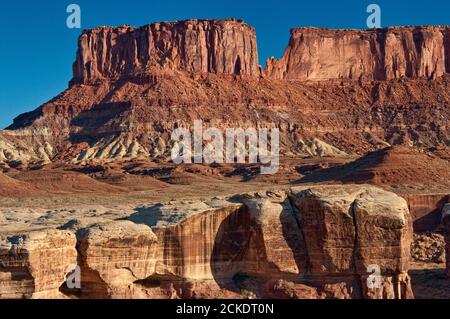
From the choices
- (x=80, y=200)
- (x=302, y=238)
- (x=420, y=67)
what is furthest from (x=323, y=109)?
(x=302, y=238)

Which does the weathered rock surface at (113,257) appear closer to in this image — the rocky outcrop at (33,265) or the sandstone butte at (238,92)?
the rocky outcrop at (33,265)

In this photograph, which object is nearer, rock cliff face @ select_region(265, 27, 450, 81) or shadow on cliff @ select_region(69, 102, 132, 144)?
shadow on cliff @ select_region(69, 102, 132, 144)

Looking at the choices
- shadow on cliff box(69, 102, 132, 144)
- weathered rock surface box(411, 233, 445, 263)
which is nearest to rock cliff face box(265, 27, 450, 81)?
shadow on cliff box(69, 102, 132, 144)

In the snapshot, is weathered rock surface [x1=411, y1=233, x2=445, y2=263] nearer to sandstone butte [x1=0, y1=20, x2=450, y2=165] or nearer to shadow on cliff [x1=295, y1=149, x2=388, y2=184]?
shadow on cliff [x1=295, y1=149, x2=388, y2=184]

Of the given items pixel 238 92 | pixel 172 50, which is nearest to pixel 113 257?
pixel 238 92

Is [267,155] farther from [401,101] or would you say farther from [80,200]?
[80,200]
